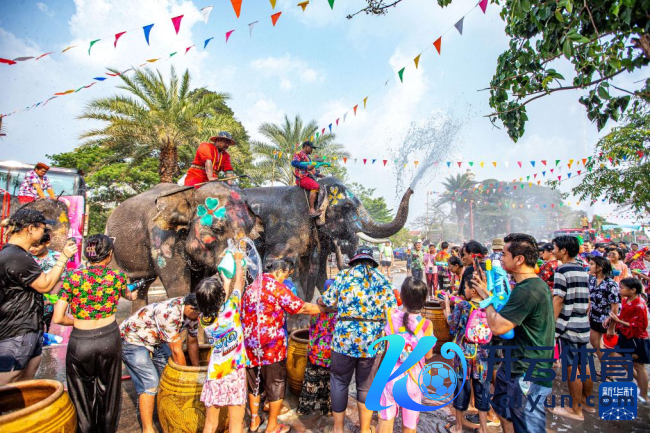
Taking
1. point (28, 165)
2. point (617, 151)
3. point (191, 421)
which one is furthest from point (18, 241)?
point (617, 151)

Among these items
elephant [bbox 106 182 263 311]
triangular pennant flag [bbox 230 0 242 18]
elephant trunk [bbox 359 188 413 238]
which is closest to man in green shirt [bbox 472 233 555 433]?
elephant trunk [bbox 359 188 413 238]

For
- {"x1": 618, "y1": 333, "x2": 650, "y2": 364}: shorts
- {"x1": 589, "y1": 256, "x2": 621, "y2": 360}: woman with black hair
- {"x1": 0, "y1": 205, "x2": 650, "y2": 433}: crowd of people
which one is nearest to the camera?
{"x1": 0, "y1": 205, "x2": 650, "y2": 433}: crowd of people

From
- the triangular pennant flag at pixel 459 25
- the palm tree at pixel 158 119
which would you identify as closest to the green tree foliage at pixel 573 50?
the triangular pennant flag at pixel 459 25

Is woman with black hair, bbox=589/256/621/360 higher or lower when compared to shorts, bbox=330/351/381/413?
higher

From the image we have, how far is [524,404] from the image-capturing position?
2.77m

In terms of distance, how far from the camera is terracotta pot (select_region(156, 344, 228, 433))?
10.3ft

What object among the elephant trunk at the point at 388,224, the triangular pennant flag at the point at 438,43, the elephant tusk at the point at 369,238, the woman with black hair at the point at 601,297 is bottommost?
the woman with black hair at the point at 601,297

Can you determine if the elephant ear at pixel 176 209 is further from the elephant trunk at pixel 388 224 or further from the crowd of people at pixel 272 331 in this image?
the elephant trunk at pixel 388 224

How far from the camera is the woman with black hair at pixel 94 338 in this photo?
2.94 m

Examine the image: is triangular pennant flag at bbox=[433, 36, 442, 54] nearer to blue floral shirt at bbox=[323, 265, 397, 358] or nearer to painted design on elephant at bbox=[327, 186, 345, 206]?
painted design on elephant at bbox=[327, 186, 345, 206]

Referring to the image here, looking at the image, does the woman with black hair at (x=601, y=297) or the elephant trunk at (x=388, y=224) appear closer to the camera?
the woman with black hair at (x=601, y=297)

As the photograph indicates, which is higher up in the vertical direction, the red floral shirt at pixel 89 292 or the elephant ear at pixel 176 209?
the elephant ear at pixel 176 209

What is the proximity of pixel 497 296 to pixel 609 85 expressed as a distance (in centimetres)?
212

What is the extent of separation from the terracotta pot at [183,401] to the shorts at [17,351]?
3.96 ft
